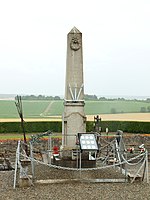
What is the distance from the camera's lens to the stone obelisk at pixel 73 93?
12609mm

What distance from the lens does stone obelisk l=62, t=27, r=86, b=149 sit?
12.6 m

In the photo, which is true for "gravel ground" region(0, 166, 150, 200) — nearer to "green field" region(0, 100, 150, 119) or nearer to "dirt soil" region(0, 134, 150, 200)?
"dirt soil" region(0, 134, 150, 200)

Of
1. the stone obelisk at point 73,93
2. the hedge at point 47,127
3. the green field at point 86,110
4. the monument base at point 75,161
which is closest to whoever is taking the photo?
the monument base at point 75,161

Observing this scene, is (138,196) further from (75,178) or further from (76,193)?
(75,178)

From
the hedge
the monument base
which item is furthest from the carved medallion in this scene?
the hedge

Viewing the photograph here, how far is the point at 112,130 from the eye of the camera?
28.8 metres

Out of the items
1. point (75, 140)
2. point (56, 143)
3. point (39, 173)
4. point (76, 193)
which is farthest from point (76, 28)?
point (56, 143)

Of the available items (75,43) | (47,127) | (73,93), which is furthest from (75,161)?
(47,127)

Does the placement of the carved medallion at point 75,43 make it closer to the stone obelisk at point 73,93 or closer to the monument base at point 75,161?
the stone obelisk at point 73,93

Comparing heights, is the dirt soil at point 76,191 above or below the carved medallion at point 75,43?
below

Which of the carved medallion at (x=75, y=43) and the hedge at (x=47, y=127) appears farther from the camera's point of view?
the hedge at (x=47, y=127)

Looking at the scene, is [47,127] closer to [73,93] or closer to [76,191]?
[73,93]

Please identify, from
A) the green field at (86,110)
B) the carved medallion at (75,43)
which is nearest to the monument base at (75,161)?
the carved medallion at (75,43)

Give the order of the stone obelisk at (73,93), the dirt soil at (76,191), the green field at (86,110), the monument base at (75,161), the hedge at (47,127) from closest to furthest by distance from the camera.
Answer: the dirt soil at (76,191) → the monument base at (75,161) → the stone obelisk at (73,93) → the hedge at (47,127) → the green field at (86,110)
